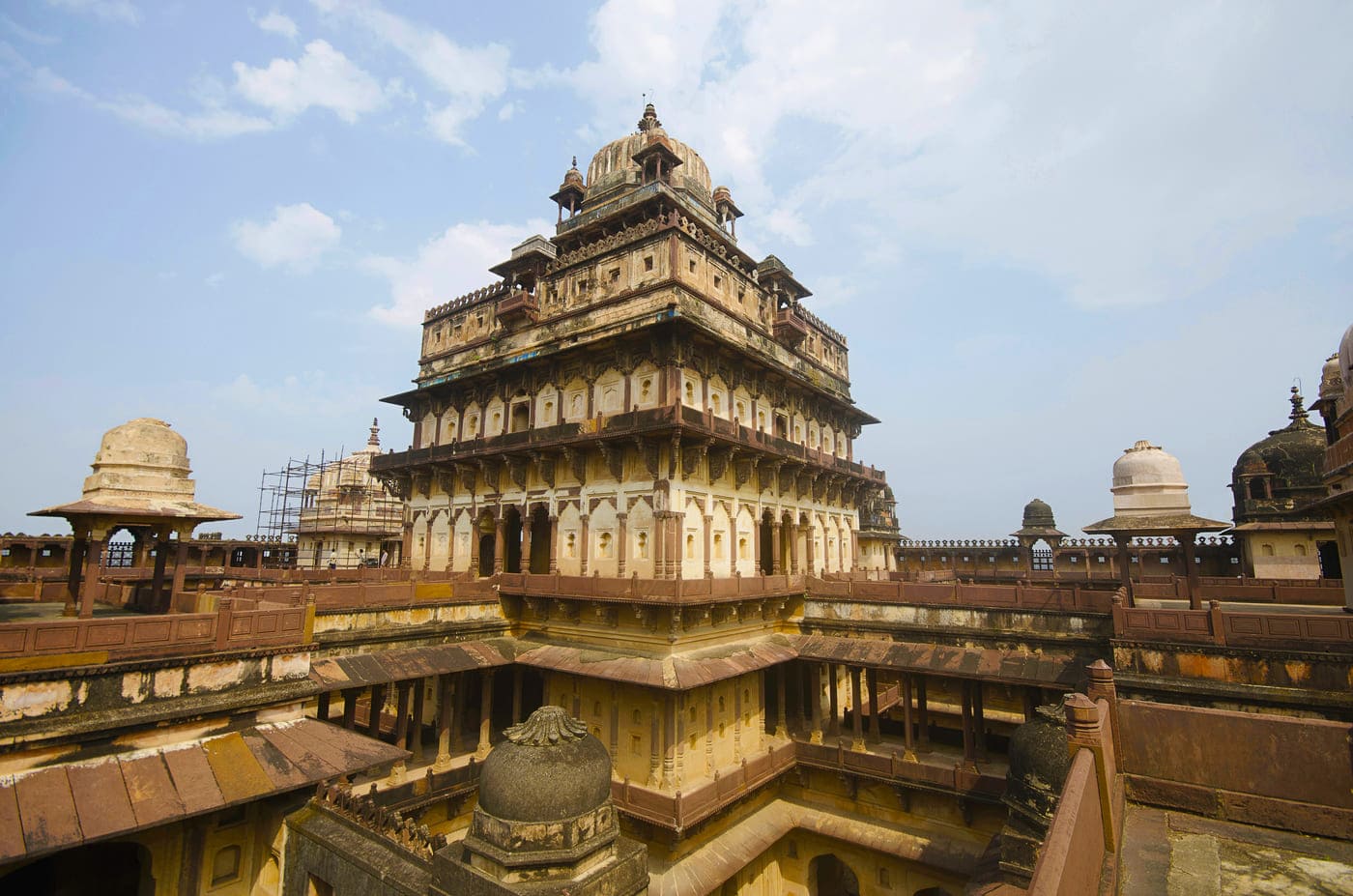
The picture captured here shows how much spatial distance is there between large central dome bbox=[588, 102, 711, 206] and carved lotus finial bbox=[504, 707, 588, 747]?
96.7 feet

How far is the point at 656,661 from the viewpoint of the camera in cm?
1908

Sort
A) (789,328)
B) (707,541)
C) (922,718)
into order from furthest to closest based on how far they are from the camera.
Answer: (789,328), (707,541), (922,718)

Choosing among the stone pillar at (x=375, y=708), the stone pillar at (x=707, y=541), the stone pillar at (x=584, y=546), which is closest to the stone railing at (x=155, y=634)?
the stone pillar at (x=375, y=708)

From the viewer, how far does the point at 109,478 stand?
582 inches

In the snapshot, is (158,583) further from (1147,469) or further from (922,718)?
(1147,469)

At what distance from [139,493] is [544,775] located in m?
13.9

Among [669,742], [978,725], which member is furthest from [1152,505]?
[669,742]

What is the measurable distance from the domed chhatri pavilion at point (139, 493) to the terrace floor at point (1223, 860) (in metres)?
18.5

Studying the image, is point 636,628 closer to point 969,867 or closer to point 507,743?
point 969,867

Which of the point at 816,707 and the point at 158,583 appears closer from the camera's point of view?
the point at 158,583

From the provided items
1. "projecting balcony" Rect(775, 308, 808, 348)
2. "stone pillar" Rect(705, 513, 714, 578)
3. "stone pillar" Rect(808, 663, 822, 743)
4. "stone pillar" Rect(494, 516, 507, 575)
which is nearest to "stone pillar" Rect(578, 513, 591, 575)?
"stone pillar" Rect(494, 516, 507, 575)

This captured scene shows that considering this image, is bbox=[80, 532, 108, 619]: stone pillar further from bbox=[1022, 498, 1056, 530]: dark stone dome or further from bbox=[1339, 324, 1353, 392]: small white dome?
bbox=[1022, 498, 1056, 530]: dark stone dome

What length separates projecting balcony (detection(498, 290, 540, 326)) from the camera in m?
29.2

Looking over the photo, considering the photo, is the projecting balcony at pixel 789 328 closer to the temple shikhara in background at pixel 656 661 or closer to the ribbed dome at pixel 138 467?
the temple shikhara in background at pixel 656 661
